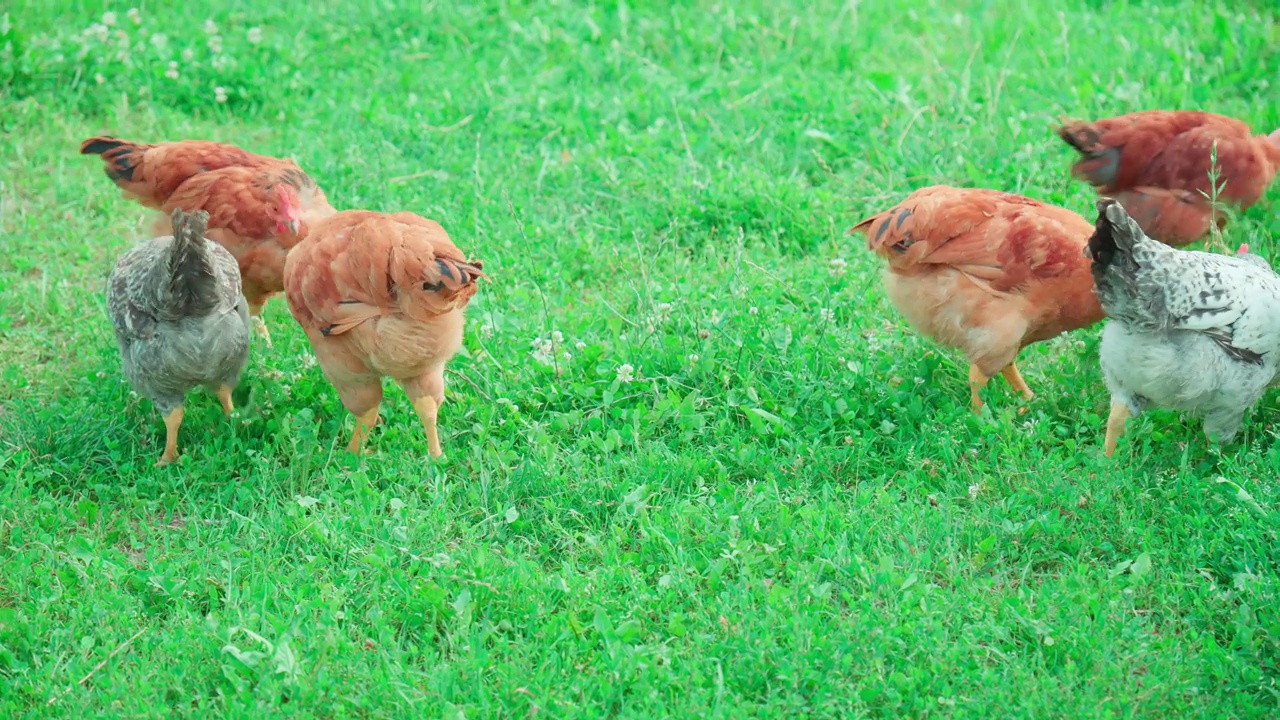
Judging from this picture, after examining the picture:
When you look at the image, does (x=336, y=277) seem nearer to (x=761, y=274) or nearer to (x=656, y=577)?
(x=656, y=577)

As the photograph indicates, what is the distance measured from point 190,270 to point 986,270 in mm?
3539

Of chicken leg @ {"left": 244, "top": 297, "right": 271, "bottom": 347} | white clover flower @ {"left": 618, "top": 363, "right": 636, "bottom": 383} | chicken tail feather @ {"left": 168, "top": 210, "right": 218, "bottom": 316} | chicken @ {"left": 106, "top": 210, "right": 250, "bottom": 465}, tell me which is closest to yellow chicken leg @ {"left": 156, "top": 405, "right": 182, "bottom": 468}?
chicken @ {"left": 106, "top": 210, "right": 250, "bottom": 465}

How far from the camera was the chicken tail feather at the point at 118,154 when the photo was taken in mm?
6000

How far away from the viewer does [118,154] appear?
603 cm

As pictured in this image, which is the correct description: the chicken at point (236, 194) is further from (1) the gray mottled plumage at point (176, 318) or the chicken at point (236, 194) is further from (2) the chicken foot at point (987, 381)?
(2) the chicken foot at point (987, 381)

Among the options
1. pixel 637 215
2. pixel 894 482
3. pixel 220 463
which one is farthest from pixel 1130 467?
pixel 220 463

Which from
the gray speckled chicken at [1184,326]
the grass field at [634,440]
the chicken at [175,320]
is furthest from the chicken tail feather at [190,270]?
the gray speckled chicken at [1184,326]

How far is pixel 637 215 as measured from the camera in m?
6.81

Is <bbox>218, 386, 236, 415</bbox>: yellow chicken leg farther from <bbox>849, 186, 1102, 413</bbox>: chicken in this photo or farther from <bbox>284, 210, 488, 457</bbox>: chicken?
<bbox>849, 186, 1102, 413</bbox>: chicken

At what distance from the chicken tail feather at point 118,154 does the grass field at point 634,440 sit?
2.67 ft

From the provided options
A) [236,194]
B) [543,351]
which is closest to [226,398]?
[236,194]

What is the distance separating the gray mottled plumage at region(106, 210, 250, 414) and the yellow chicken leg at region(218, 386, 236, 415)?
0.13 meters

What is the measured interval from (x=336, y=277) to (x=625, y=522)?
164cm

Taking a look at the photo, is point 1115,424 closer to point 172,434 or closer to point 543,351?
point 543,351
